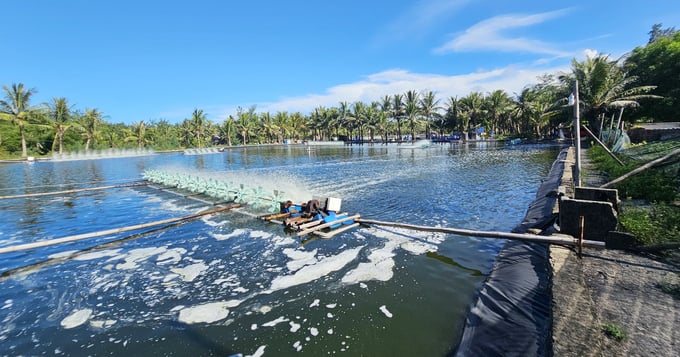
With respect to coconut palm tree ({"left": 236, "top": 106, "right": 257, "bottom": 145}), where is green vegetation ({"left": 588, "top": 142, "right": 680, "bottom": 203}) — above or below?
below

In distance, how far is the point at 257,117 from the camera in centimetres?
→ 9456

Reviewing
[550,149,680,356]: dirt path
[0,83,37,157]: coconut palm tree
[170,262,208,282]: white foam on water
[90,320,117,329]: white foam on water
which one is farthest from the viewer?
[0,83,37,157]: coconut palm tree

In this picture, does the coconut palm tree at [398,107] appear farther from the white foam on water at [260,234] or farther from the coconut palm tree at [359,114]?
the white foam on water at [260,234]

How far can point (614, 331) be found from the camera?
132 inches

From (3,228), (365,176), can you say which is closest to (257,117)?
(365,176)

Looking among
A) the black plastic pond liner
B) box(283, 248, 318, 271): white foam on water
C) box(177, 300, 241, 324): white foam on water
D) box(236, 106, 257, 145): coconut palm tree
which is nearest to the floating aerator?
box(283, 248, 318, 271): white foam on water

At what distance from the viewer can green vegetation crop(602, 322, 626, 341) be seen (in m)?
3.31

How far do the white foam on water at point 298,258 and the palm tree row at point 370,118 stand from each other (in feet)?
119

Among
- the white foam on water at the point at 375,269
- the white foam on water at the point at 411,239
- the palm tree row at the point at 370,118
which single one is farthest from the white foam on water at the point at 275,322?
the palm tree row at the point at 370,118

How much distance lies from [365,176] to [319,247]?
1375cm

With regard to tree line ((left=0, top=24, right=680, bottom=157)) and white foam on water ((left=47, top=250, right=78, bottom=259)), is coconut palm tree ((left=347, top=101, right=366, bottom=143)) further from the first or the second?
white foam on water ((left=47, top=250, right=78, bottom=259))

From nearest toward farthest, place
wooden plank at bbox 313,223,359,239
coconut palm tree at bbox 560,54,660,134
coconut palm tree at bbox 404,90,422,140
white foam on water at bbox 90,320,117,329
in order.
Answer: white foam on water at bbox 90,320,117,329 → wooden plank at bbox 313,223,359,239 → coconut palm tree at bbox 560,54,660,134 → coconut palm tree at bbox 404,90,422,140

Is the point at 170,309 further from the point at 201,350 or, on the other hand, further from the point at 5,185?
the point at 5,185

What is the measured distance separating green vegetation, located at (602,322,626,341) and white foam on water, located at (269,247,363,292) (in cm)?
494
